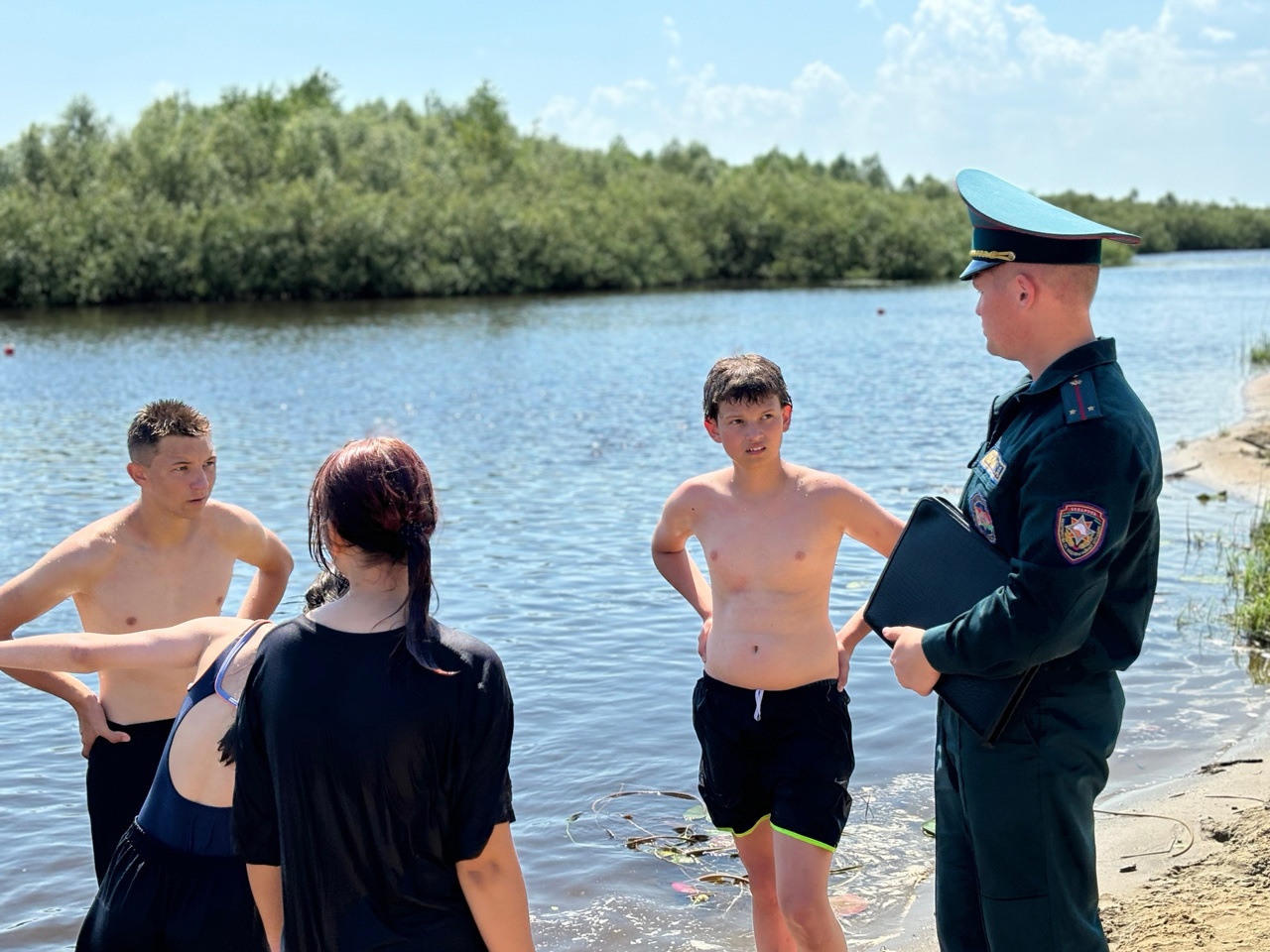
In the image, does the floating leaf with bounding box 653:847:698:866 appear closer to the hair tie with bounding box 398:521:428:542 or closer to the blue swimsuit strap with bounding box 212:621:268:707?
the blue swimsuit strap with bounding box 212:621:268:707

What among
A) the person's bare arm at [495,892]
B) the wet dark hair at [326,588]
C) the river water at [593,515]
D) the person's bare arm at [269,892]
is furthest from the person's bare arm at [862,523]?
the person's bare arm at [269,892]

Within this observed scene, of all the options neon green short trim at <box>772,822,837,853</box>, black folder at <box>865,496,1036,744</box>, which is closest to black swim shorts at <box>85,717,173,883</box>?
neon green short trim at <box>772,822,837,853</box>

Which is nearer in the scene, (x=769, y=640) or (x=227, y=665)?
(x=227, y=665)

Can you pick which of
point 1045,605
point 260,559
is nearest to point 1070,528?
point 1045,605

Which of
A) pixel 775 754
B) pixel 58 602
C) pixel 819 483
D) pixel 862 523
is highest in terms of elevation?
pixel 819 483

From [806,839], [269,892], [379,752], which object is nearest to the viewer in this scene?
[379,752]

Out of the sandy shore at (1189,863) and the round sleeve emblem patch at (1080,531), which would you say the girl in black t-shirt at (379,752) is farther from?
the sandy shore at (1189,863)

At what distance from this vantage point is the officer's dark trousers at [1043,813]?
3146 mm

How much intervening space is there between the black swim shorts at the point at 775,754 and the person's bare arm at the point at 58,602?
186cm

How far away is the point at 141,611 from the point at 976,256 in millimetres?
2997

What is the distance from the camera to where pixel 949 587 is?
3.30 metres

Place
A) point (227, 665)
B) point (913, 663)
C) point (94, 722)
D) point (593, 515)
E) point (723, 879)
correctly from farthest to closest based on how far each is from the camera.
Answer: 1. point (593, 515)
2. point (723, 879)
3. point (94, 722)
4. point (227, 665)
5. point (913, 663)

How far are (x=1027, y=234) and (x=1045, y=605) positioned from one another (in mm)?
890

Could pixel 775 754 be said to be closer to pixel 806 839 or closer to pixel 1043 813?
pixel 806 839
